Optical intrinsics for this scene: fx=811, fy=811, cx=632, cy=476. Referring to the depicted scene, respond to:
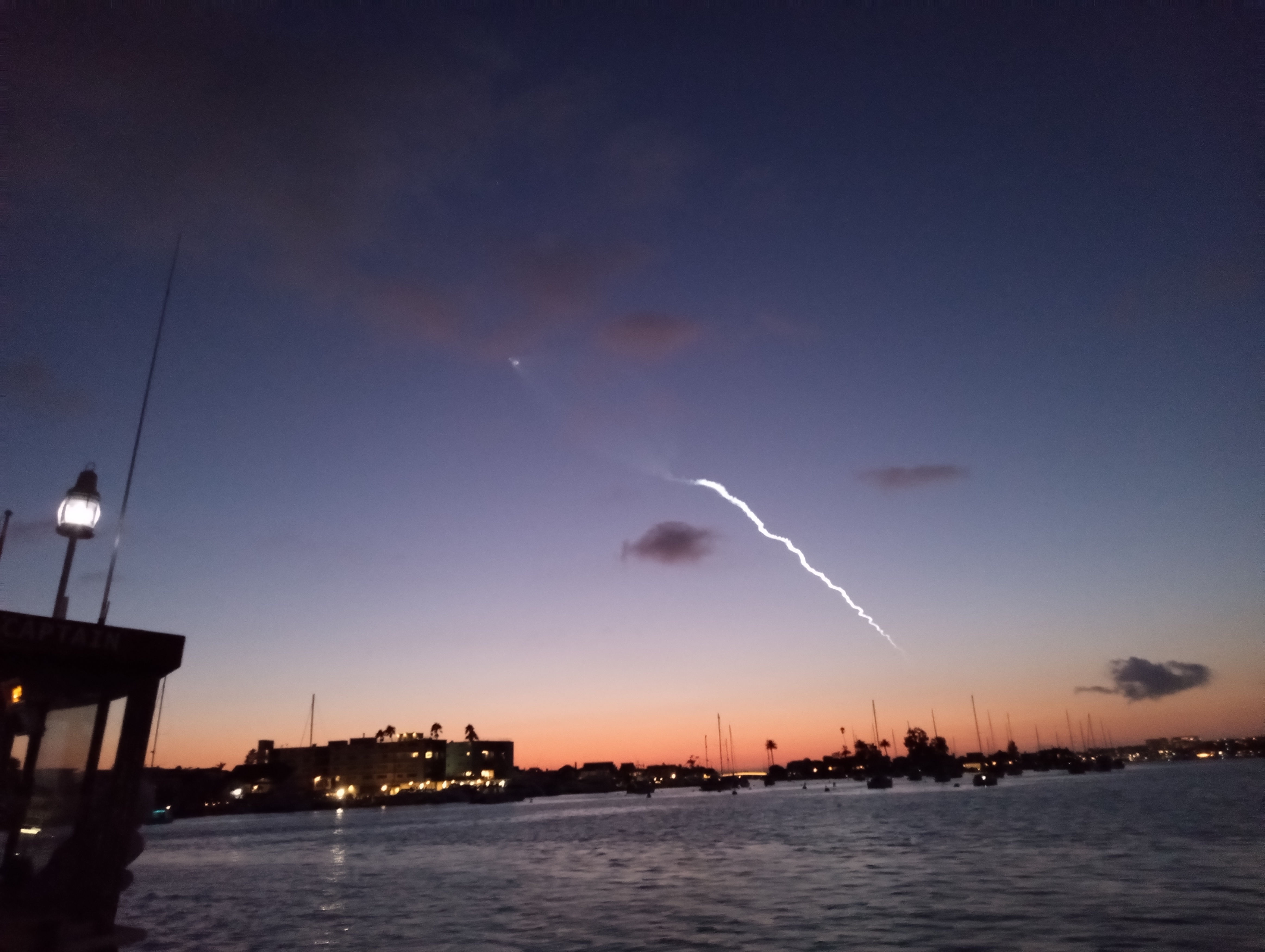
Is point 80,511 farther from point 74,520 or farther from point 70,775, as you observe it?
point 70,775

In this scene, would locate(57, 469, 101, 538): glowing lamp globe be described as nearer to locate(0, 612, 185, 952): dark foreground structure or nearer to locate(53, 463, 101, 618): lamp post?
locate(53, 463, 101, 618): lamp post

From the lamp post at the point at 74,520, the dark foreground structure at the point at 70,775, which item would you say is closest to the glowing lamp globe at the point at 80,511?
the lamp post at the point at 74,520

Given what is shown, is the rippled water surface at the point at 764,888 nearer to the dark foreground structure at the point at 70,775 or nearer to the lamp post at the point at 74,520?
the dark foreground structure at the point at 70,775

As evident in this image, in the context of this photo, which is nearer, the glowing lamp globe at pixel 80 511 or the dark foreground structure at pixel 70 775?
the dark foreground structure at pixel 70 775

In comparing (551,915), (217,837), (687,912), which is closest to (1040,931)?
(687,912)

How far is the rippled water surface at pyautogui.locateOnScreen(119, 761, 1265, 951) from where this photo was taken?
26.8 m

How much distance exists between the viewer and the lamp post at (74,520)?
13383 millimetres

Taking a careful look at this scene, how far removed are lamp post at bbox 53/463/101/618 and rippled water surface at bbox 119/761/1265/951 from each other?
19.6 metres

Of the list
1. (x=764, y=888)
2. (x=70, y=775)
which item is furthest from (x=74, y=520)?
(x=764, y=888)

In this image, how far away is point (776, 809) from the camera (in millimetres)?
134125

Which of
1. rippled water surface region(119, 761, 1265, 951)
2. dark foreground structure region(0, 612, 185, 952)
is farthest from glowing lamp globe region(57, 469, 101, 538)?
rippled water surface region(119, 761, 1265, 951)

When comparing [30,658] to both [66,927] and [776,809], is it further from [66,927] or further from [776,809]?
[776,809]

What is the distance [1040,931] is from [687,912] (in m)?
13.1

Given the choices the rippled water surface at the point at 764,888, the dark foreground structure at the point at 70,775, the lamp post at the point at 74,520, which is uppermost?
the lamp post at the point at 74,520
